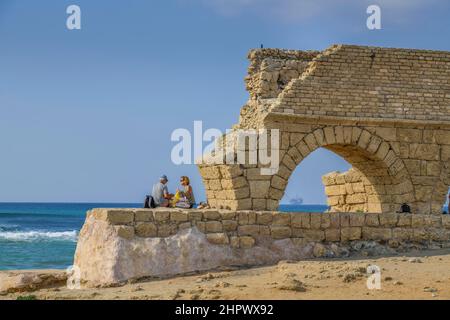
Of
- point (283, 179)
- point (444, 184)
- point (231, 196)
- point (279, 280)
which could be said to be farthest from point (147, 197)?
point (444, 184)

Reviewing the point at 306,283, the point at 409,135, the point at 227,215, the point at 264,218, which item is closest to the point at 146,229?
the point at 227,215

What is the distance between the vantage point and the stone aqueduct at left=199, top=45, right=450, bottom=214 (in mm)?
14828

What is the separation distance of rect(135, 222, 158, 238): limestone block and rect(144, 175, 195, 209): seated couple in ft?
6.37

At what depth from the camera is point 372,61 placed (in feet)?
51.1

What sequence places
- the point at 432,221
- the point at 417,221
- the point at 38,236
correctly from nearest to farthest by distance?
1. the point at 417,221
2. the point at 432,221
3. the point at 38,236

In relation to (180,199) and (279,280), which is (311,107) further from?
(279,280)

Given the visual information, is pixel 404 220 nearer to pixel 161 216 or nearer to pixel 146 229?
pixel 161 216

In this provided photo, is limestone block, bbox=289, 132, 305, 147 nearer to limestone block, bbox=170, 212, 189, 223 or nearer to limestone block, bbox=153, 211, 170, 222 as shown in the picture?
limestone block, bbox=170, 212, 189, 223

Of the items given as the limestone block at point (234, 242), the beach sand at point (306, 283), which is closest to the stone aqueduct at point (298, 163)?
the limestone block at point (234, 242)

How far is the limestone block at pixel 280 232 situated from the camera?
13.1 metres

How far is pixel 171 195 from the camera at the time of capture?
1461 centimetres

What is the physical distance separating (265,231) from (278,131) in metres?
2.51

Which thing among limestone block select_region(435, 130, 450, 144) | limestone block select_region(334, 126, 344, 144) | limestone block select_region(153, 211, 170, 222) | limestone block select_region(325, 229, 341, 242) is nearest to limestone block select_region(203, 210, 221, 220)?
limestone block select_region(153, 211, 170, 222)

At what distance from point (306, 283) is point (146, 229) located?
284 cm
